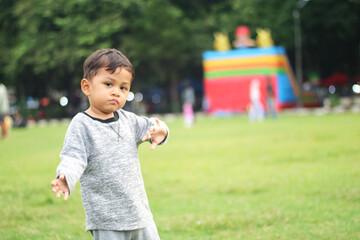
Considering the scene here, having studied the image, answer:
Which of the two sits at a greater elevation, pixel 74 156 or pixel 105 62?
pixel 105 62

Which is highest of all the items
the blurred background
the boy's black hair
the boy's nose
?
the blurred background

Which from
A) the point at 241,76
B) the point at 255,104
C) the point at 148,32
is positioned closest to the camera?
the point at 255,104

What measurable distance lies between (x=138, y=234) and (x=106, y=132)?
2.25ft

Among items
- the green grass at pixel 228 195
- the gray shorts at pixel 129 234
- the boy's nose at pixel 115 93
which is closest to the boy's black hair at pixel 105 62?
the boy's nose at pixel 115 93

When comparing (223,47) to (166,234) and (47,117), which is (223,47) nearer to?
(47,117)

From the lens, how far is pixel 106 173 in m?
3.45

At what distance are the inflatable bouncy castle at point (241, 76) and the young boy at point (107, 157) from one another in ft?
101

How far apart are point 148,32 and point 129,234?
38574 millimetres

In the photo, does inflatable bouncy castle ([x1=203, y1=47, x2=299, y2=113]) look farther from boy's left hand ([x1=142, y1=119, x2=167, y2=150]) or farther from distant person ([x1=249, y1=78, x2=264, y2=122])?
boy's left hand ([x1=142, y1=119, x2=167, y2=150])

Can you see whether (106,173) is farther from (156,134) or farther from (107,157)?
(156,134)

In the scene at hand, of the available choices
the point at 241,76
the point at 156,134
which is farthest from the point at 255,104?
the point at 156,134

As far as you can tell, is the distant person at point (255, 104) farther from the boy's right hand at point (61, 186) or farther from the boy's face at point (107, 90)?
the boy's right hand at point (61, 186)

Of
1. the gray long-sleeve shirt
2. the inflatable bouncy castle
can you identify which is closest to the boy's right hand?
the gray long-sleeve shirt

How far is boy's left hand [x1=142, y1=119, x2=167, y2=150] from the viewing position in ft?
12.0
